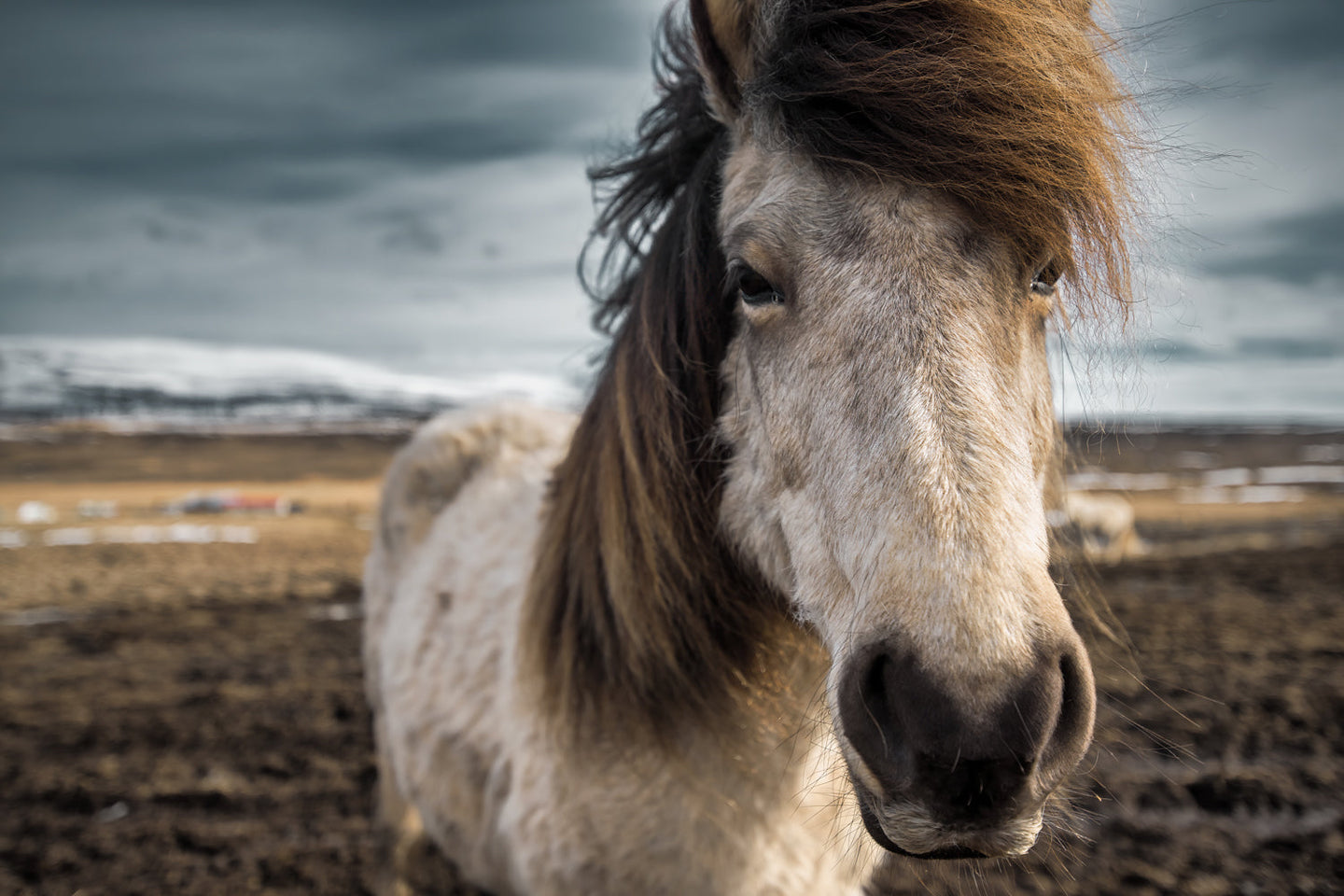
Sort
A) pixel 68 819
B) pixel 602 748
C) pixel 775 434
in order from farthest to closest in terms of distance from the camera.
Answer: pixel 68 819, pixel 602 748, pixel 775 434

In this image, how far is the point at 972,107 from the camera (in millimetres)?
1342

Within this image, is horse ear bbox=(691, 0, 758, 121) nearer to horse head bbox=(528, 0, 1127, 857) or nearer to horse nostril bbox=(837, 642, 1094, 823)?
horse head bbox=(528, 0, 1127, 857)

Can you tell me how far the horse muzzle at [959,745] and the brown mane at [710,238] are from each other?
0.61 m

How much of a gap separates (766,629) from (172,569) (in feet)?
43.6

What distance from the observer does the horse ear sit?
4.88 ft

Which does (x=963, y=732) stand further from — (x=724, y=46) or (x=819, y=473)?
(x=724, y=46)

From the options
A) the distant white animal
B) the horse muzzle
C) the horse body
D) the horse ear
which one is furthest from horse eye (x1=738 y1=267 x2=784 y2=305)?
the distant white animal

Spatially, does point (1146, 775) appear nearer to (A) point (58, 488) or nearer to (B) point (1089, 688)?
(B) point (1089, 688)

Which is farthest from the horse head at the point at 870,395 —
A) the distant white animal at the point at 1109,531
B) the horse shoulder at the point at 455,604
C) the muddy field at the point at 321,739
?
the distant white animal at the point at 1109,531

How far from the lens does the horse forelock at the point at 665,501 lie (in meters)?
1.69

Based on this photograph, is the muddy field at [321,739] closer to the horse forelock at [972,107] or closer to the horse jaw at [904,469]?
the horse jaw at [904,469]

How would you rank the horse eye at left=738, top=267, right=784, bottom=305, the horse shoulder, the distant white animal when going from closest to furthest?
the horse eye at left=738, top=267, right=784, bottom=305
the horse shoulder
the distant white animal

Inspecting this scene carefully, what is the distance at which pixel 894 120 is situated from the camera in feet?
4.43

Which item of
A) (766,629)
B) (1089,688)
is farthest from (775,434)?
(1089,688)
